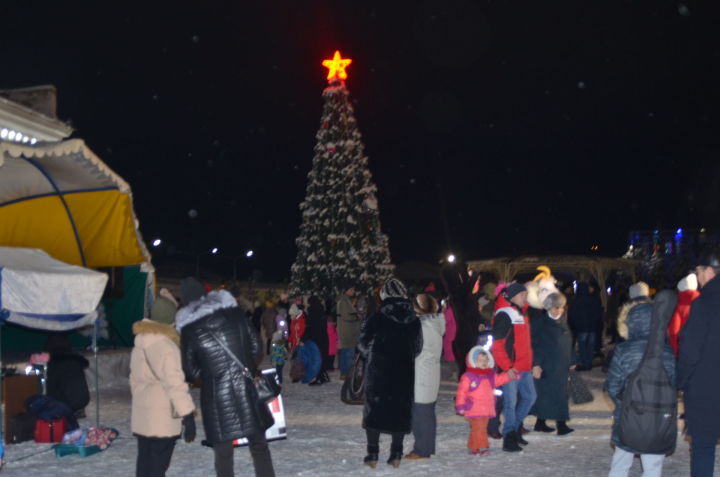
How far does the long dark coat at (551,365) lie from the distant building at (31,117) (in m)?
8.58

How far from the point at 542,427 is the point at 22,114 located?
12327mm

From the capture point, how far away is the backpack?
19.0 feet

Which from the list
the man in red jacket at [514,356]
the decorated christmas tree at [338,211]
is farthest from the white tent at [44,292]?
the decorated christmas tree at [338,211]

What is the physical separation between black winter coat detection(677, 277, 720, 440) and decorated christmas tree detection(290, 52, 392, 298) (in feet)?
93.2

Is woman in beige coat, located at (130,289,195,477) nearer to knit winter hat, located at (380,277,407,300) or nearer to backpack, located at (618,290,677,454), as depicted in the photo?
knit winter hat, located at (380,277,407,300)

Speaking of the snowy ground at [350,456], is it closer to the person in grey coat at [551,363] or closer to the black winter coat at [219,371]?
the person in grey coat at [551,363]

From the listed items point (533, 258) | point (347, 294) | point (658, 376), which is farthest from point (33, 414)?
point (533, 258)

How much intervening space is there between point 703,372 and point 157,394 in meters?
3.95

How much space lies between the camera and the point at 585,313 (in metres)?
16.7

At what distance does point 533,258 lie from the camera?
1065 inches

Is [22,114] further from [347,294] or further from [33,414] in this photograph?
[33,414]

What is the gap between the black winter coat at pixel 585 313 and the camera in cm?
1673

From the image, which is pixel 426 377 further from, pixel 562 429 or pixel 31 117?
pixel 31 117

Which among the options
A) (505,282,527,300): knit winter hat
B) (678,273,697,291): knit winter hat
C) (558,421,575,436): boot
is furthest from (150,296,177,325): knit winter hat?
(678,273,697,291): knit winter hat
